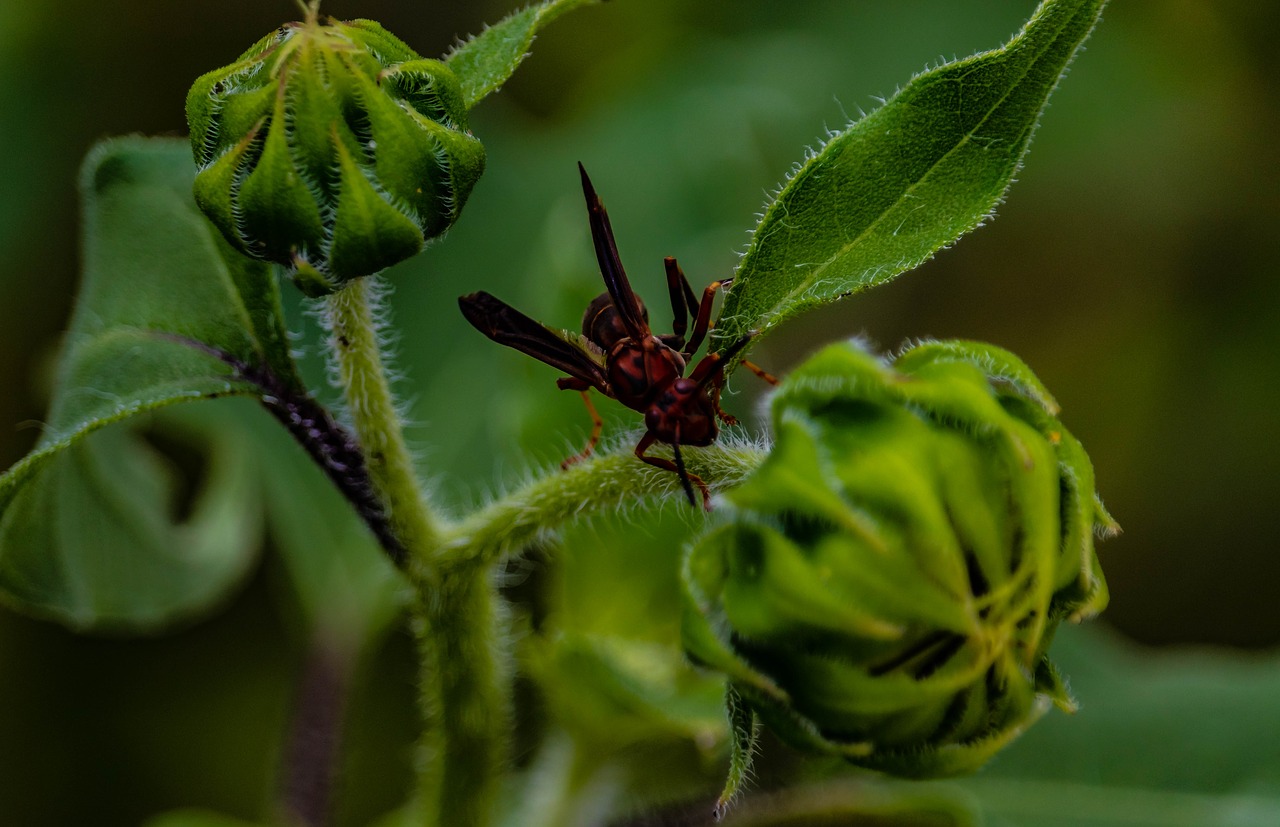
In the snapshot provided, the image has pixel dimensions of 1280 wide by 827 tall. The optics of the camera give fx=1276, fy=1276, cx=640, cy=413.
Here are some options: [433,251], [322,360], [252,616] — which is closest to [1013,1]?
[433,251]

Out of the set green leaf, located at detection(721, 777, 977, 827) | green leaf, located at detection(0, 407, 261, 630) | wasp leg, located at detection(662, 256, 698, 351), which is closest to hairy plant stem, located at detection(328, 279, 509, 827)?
green leaf, located at detection(0, 407, 261, 630)

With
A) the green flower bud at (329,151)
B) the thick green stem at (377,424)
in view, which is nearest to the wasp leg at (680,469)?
the thick green stem at (377,424)

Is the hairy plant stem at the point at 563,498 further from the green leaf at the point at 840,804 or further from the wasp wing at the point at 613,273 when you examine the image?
the green leaf at the point at 840,804

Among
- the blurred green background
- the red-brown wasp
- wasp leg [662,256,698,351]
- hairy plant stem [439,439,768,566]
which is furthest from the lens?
the blurred green background

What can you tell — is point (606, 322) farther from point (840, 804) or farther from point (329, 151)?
point (840, 804)

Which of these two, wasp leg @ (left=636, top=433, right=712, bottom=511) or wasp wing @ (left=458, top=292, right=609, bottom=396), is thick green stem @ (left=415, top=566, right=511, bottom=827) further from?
wasp wing @ (left=458, top=292, right=609, bottom=396)

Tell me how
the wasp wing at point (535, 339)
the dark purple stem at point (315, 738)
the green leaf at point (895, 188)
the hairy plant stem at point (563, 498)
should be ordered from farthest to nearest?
the dark purple stem at point (315, 738)
the wasp wing at point (535, 339)
the hairy plant stem at point (563, 498)
the green leaf at point (895, 188)

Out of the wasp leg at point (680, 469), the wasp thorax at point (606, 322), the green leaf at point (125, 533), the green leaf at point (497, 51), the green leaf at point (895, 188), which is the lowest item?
the green leaf at point (125, 533)
